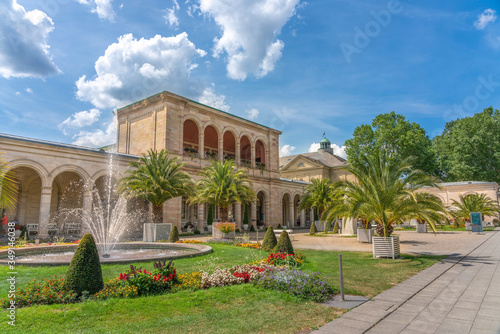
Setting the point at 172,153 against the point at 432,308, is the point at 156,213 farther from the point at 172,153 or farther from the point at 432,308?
the point at 432,308

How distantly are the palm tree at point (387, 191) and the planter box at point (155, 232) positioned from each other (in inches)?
485

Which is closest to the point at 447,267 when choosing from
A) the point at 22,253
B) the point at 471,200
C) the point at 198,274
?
the point at 198,274

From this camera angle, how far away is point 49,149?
20188mm

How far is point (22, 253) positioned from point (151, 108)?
62.5 feet

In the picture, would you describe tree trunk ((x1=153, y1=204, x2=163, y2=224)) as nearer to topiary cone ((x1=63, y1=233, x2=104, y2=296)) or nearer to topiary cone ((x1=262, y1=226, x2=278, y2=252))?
topiary cone ((x1=262, y1=226, x2=278, y2=252))

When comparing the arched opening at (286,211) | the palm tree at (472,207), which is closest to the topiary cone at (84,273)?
the palm tree at (472,207)

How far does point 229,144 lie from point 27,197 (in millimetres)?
21188

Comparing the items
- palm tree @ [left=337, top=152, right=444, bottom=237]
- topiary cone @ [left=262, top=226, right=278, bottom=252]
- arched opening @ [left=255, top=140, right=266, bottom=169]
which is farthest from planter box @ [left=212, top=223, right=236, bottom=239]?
arched opening @ [left=255, top=140, right=266, bottom=169]

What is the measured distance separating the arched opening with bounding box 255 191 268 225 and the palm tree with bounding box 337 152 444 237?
75.5ft

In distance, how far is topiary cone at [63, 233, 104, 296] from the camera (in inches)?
230

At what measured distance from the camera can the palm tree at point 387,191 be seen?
39.6 ft

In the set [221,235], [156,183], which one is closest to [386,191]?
[221,235]

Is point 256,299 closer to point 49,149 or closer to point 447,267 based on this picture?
point 447,267

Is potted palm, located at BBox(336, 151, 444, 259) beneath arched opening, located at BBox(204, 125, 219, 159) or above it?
beneath
